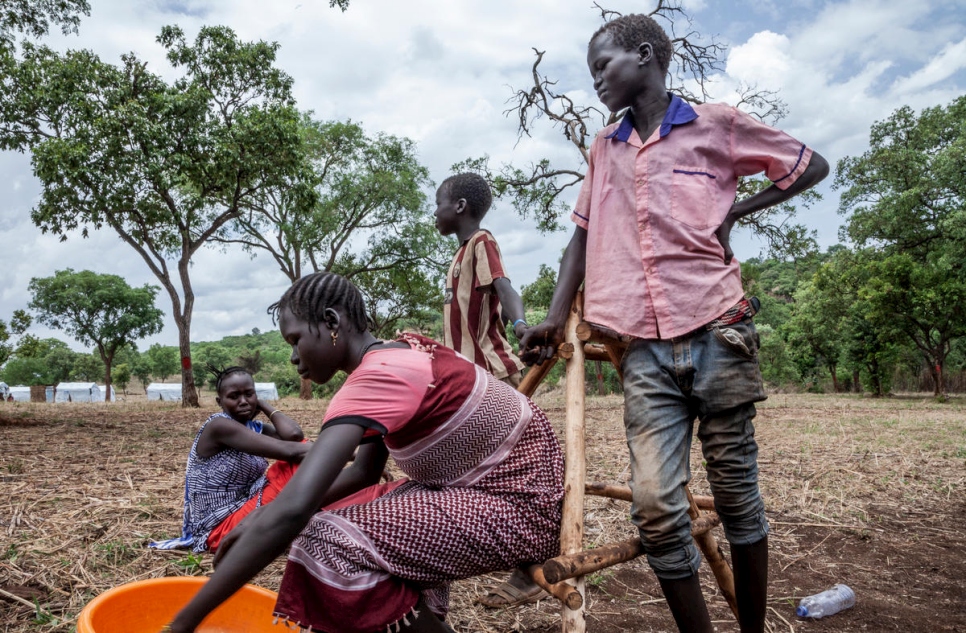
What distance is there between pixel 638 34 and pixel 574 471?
4.17ft

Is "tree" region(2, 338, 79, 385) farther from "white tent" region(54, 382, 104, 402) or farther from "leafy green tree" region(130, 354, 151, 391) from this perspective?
"leafy green tree" region(130, 354, 151, 391)

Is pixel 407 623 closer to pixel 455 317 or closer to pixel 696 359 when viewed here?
pixel 696 359

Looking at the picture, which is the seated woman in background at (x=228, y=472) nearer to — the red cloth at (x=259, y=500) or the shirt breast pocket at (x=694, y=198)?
the red cloth at (x=259, y=500)

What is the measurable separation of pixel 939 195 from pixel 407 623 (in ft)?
73.7

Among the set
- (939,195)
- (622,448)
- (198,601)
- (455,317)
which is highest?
(939,195)

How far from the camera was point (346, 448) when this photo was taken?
54.6 inches

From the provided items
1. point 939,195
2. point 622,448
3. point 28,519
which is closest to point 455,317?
point 28,519

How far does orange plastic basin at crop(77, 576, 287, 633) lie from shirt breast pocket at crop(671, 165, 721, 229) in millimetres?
1606

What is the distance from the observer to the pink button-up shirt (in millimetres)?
1747

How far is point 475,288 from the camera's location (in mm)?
2963

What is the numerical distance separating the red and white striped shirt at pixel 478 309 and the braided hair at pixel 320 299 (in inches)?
47.6

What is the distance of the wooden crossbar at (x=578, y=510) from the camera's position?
148 cm

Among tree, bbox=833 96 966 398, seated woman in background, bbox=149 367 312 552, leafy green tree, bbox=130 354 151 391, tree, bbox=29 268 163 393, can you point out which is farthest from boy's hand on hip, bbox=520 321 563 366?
leafy green tree, bbox=130 354 151 391

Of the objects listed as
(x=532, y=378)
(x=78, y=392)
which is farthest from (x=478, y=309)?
(x=78, y=392)
